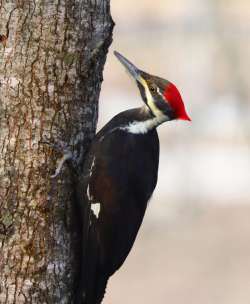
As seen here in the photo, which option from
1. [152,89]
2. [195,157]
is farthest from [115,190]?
[195,157]

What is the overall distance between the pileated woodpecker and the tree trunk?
0.14 meters

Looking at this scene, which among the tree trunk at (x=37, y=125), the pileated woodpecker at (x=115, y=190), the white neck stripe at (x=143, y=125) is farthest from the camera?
Result: the white neck stripe at (x=143, y=125)

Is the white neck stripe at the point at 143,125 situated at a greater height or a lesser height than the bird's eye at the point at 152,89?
lesser

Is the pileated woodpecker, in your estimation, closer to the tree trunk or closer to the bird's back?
the bird's back

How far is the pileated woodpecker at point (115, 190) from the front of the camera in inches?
148

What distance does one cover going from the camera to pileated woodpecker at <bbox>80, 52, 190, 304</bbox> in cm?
377

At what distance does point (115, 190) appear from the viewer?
382 centimetres

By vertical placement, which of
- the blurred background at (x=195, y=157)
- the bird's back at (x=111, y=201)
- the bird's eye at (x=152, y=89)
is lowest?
the blurred background at (x=195, y=157)

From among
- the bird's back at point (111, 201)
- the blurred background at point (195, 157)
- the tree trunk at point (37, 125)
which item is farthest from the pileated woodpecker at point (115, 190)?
the blurred background at point (195, 157)

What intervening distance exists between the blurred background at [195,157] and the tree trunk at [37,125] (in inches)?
166

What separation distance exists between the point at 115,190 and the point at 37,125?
17.7 inches

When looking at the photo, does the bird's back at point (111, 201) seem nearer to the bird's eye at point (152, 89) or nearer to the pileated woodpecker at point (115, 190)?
the pileated woodpecker at point (115, 190)

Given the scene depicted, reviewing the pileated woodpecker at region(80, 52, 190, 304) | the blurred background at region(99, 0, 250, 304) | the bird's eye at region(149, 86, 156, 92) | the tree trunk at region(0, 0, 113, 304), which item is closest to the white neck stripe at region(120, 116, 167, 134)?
the pileated woodpecker at region(80, 52, 190, 304)

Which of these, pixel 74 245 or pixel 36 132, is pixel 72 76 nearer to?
pixel 36 132
